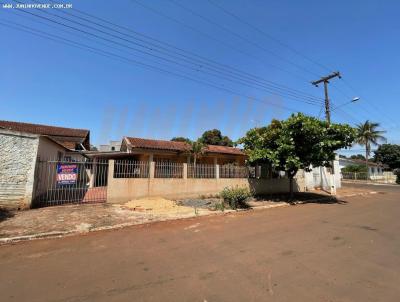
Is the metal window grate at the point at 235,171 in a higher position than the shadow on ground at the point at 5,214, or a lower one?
higher

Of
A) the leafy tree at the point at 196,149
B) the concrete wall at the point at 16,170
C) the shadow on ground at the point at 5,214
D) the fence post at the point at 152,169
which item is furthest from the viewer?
the leafy tree at the point at 196,149

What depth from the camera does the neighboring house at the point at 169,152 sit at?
20469 millimetres

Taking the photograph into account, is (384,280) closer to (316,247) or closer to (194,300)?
(316,247)

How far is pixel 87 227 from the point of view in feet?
26.1

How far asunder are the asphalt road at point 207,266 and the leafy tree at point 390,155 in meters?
55.9

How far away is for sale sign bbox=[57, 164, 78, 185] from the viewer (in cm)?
1143

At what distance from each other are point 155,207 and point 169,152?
10.1 metres

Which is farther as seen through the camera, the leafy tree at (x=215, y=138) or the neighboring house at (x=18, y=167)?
the leafy tree at (x=215, y=138)

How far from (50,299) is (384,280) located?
511 cm

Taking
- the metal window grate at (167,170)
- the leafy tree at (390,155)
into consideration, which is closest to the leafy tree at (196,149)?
the metal window grate at (167,170)

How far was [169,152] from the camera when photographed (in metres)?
21.5

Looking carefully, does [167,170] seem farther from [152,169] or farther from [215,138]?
[215,138]

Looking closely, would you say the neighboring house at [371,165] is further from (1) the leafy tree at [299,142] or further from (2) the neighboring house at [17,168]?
(2) the neighboring house at [17,168]

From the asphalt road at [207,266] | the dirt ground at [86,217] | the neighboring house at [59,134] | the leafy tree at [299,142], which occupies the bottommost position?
the asphalt road at [207,266]
